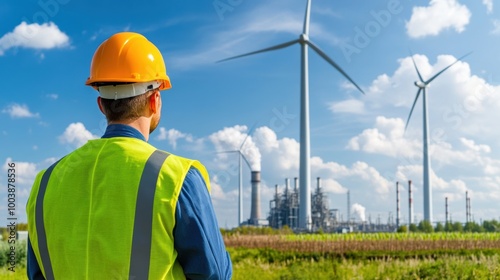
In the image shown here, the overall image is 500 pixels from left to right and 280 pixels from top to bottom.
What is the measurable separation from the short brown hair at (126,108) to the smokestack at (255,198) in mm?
48479

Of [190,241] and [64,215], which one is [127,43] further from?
[190,241]

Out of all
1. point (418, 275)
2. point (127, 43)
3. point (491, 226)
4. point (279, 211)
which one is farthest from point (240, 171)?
point (127, 43)

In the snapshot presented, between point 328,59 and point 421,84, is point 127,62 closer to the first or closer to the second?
point 328,59

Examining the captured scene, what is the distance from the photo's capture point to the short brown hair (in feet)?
6.81

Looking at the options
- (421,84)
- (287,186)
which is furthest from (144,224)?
(287,186)

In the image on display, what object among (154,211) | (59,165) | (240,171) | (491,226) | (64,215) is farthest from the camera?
(491,226)

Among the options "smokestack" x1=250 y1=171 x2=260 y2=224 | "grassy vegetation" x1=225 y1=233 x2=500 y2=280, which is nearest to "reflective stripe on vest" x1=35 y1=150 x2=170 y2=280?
"grassy vegetation" x1=225 y1=233 x2=500 y2=280

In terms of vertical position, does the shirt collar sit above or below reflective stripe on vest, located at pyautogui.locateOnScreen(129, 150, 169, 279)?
above

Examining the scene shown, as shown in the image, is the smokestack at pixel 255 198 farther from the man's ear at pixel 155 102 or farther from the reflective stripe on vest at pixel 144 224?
the reflective stripe on vest at pixel 144 224

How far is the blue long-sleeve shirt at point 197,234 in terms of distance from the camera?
6.14 feet

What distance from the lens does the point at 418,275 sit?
27.2ft

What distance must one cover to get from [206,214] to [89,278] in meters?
0.42

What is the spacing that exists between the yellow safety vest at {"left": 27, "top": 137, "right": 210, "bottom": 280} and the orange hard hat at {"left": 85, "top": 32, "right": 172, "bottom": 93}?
23 cm

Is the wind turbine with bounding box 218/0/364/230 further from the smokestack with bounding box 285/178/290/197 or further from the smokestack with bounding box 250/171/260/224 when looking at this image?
the smokestack with bounding box 285/178/290/197
